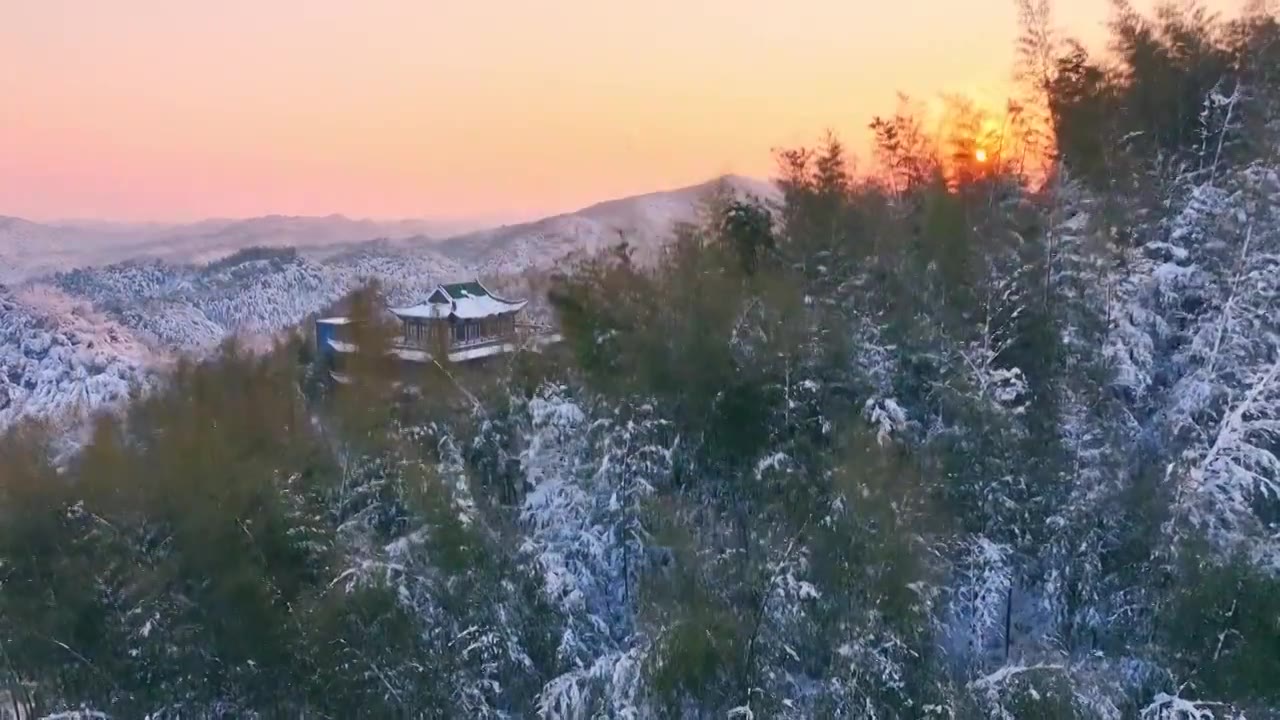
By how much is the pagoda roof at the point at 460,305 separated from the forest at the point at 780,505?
658 centimetres

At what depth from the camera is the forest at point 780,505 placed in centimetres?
559

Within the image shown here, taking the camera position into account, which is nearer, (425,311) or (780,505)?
(780,505)

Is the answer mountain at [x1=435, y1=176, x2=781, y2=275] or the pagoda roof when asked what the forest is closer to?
mountain at [x1=435, y1=176, x2=781, y2=275]

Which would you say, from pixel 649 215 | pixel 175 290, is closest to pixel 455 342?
pixel 649 215

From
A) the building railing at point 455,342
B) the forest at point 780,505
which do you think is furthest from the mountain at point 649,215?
the building railing at point 455,342

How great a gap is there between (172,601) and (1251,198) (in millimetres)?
8053

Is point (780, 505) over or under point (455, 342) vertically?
under

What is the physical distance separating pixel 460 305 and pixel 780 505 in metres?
9.52

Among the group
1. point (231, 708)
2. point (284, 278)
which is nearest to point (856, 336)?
point (231, 708)

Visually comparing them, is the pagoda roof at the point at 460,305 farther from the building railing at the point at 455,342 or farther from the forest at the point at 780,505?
the forest at the point at 780,505

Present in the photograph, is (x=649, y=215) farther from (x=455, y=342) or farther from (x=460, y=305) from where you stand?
(x=460, y=305)

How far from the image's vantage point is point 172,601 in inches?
252

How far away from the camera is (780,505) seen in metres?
6.08

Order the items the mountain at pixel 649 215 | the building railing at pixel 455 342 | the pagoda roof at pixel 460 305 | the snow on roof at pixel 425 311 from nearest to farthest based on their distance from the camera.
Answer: the mountain at pixel 649 215, the building railing at pixel 455 342, the snow on roof at pixel 425 311, the pagoda roof at pixel 460 305
